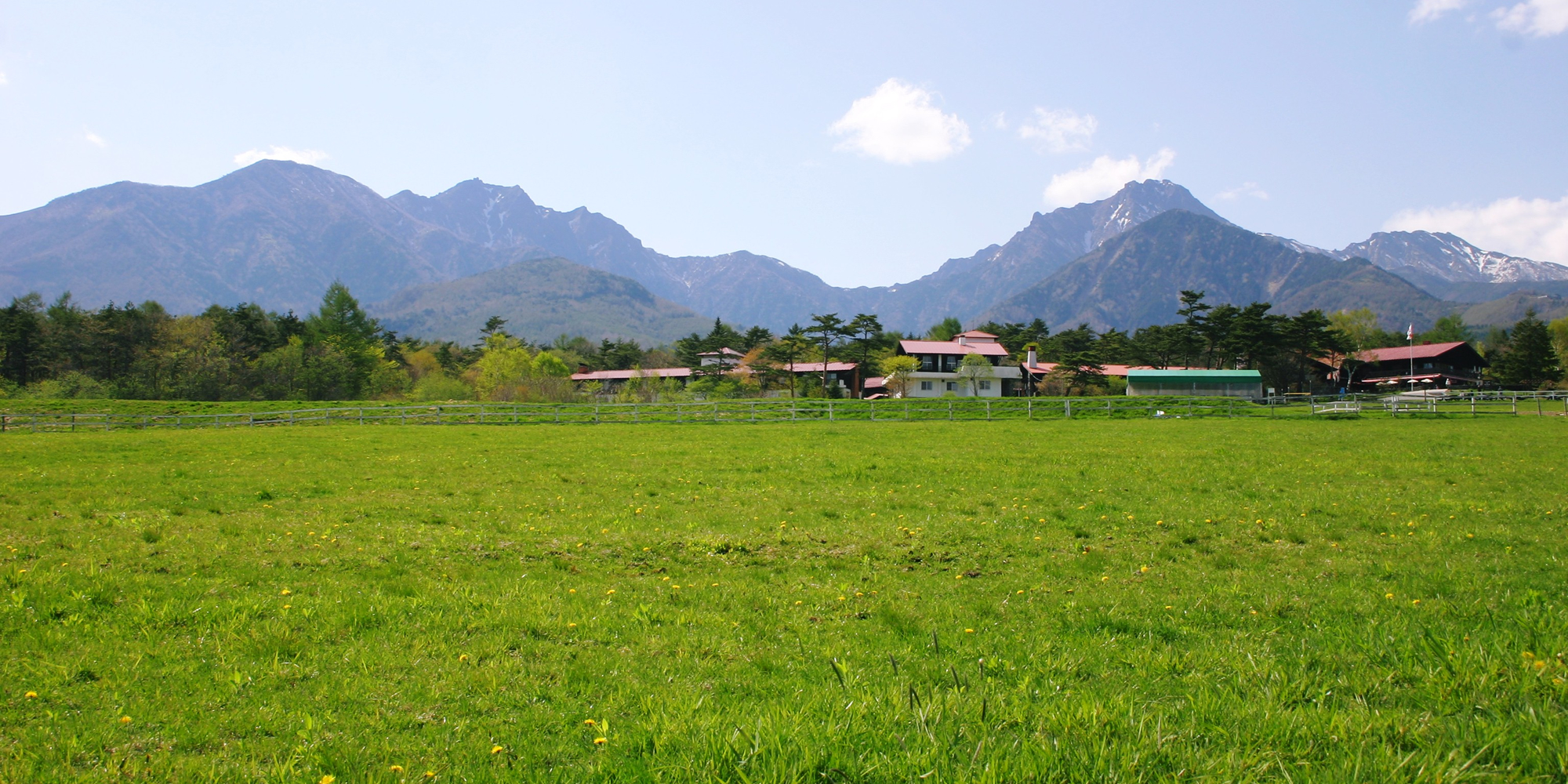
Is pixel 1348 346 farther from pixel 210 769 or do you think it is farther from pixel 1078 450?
pixel 210 769

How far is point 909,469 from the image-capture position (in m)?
17.6

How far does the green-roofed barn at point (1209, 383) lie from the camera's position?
8269 centimetres

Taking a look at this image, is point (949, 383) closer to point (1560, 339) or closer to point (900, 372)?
point (900, 372)

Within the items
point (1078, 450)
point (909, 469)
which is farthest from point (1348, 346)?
point (909, 469)

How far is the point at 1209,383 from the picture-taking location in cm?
8325

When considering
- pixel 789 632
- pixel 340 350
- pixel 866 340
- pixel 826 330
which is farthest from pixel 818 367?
pixel 789 632

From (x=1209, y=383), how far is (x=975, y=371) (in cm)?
Answer: 2636

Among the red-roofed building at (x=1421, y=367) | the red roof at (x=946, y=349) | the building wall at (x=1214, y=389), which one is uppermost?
the red roof at (x=946, y=349)

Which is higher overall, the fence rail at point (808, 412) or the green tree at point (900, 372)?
the green tree at point (900, 372)

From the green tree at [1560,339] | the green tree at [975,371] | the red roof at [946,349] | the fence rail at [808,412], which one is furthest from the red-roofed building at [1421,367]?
the fence rail at [808,412]

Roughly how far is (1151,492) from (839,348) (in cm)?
9860

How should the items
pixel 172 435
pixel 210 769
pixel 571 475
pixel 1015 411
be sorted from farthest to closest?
pixel 1015 411 → pixel 172 435 → pixel 571 475 → pixel 210 769

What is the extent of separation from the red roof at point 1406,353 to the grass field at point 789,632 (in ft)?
357

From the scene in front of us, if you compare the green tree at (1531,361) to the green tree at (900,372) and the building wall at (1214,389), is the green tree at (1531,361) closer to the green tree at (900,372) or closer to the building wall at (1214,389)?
the building wall at (1214,389)
